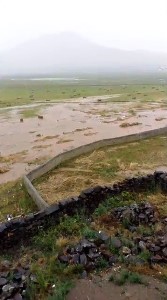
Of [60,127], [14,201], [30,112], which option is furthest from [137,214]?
[30,112]

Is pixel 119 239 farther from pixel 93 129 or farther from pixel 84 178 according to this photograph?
pixel 93 129

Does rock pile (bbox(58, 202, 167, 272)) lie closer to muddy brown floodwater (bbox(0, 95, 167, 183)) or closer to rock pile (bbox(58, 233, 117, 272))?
rock pile (bbox(58, 233, 117, 272))

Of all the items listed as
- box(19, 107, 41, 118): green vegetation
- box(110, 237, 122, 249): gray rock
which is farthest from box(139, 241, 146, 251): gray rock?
box(19, 107, 41, 118): green vegetation

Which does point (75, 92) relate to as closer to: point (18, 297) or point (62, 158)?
point (62, 158)

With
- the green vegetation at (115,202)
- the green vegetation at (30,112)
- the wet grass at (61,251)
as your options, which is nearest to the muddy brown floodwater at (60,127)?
the green vegetation at (30,112)

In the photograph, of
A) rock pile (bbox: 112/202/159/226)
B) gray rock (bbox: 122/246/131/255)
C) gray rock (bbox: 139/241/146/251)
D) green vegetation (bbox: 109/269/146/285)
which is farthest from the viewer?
rock pile (bbox: 112/202/159/226)

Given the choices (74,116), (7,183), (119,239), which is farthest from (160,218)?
(74,116)
